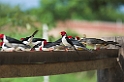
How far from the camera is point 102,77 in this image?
6.72 ft

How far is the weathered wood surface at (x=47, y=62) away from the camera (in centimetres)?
129

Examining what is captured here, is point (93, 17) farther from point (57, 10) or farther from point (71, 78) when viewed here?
point (71, 78)

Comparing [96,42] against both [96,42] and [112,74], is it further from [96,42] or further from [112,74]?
[112,74]

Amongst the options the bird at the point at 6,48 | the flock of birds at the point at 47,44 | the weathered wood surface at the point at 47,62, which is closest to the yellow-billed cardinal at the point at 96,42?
the flock of birds at the point at 47,44

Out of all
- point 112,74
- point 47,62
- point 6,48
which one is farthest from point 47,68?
point 112,74

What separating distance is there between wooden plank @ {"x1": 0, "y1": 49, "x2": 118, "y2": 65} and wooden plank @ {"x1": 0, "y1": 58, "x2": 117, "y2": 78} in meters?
0.03

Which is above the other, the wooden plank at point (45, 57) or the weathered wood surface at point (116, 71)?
the wooden plank at point (45, 57)

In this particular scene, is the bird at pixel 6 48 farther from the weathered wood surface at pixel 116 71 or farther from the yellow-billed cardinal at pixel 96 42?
the weathered wood surface at pixel 116 71

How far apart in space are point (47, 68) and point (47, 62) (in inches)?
1.4

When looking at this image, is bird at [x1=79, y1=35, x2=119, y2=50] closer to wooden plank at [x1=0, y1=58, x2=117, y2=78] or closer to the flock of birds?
the flock of birds

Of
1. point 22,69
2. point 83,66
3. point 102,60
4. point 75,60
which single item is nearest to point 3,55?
point 22,69

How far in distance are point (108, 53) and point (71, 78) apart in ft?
12.1

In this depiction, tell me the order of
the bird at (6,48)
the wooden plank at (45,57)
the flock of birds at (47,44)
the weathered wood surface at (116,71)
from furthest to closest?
1. the weathered wood surface at (116,71)
2. the flock of birds at (47,44)
3. the bird at (6,48)
4. the wooden plank at (45,57)

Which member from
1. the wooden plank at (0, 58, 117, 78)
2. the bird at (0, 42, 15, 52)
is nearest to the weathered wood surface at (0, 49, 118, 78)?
the wooden plank at (0, 58, 117, 78)
